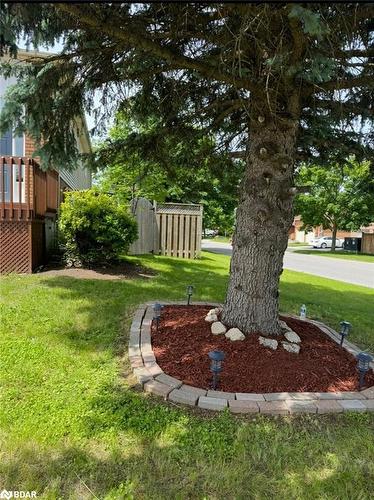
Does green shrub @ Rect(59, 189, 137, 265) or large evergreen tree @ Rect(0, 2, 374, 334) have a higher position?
large evergreen tree @ Rect(0, 2, 374, 334)

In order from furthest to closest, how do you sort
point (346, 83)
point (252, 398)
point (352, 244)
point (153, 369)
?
1. point (352, 244)
2. point (346, 83)
3. point (153, 369)
4. point (252, 398)

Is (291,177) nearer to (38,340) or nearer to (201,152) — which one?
(201,152)

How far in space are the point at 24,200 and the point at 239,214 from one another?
449 cm

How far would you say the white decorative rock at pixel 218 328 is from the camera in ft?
12.4

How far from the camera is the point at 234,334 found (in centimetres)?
365

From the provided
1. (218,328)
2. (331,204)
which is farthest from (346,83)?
(331,204)

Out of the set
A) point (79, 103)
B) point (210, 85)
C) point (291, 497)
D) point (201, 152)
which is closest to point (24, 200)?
point (79, 103)

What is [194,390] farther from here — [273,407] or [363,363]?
[363,363]

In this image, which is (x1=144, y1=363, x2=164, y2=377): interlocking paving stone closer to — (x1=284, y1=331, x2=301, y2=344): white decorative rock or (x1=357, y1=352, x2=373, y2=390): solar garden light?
(x1=284, y1=331, x2=301, y2=344): white decorative rock

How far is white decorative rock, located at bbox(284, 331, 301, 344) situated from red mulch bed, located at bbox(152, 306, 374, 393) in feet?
0.21

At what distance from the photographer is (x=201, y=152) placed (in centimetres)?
518

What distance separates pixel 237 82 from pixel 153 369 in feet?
8.37

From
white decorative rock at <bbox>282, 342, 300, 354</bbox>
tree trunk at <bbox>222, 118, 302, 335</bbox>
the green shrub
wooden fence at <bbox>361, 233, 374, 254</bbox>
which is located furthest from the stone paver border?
wooden fence at <bbox>361, 233, 374, 254</bbox>

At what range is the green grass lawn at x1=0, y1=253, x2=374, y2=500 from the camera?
6.56ft
